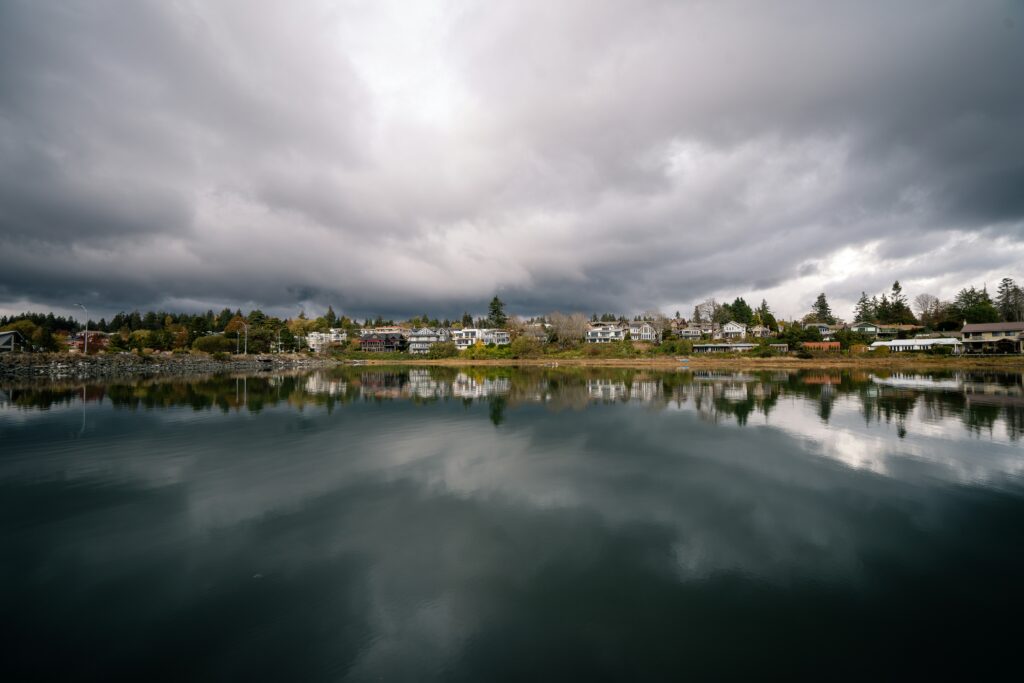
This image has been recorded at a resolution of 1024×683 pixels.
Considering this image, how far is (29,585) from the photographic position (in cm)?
692

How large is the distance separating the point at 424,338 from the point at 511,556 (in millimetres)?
114390

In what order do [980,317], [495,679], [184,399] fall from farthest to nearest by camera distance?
1. [980,317]
2. [184,399]
3. [495,679]

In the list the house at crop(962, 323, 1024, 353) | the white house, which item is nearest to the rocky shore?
the white house

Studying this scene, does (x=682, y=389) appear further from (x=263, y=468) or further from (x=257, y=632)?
(x=257, y=632)

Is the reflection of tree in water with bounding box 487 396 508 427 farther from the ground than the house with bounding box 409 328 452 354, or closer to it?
closer to it

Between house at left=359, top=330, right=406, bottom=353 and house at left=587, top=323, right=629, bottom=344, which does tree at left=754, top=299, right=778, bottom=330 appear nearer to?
house at left=587, top=323, right=629, bottom=344

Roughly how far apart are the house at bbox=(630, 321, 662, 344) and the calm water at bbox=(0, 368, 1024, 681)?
3574 inches

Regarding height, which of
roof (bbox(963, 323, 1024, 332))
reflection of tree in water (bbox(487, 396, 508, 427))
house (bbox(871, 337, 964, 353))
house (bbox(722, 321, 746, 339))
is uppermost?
house (bbox(722, 321, 746, 339))

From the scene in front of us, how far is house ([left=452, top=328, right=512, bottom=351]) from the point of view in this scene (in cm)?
11231

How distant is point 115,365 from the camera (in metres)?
63.4

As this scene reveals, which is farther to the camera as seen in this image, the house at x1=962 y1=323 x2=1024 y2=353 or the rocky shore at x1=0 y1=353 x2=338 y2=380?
the house at x1=962 y1=323 x2=1024 y2=353

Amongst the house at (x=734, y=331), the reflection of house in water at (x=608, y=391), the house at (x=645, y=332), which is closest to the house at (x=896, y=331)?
the house at (x=734, y=331)

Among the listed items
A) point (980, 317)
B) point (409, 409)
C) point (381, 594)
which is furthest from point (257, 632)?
point (980, 317)

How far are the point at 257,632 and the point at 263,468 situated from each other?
8.67m
